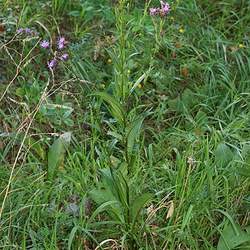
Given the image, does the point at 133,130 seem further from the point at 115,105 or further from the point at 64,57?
the point at 64,57

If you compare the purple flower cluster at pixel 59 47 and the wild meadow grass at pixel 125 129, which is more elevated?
the purple flower cluster at pixel 59 47

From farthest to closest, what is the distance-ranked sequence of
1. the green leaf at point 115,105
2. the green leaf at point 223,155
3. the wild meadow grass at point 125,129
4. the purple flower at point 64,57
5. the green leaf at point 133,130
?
the purple flower at point 64,57, the green leaf at point 223,155, the wild meadow grass at point 125,129, the green leaf at point 133,130, the green leaf at point 115,105

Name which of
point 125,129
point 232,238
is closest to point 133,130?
point 125,129

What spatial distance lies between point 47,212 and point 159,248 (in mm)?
467

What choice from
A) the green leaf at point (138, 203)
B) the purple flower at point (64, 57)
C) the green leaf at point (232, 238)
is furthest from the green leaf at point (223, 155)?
the purple flower at point (64, 57)

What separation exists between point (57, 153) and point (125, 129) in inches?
24.7

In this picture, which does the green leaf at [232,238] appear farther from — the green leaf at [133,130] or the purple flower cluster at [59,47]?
the purple flower cluster at [59,47]

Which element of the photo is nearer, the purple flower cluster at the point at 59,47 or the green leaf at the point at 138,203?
the green leaf at the point at 138,203

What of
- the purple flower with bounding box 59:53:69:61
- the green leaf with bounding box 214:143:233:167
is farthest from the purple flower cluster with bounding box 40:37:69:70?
the green leaf with bounding box 214:143:233:167

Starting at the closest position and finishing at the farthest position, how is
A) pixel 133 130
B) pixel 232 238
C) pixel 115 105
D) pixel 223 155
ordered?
pixel 115 105
pixel 133 130
pixel 232 238
pixel 223 155

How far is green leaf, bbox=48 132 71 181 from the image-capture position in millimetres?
2727

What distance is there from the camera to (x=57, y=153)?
2.77m

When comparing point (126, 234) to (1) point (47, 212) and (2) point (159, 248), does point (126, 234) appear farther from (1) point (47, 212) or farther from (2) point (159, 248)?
(1) point (47, 212)

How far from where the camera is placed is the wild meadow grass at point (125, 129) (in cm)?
237
